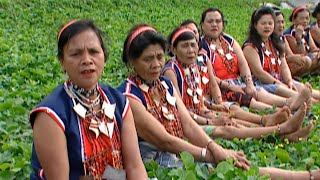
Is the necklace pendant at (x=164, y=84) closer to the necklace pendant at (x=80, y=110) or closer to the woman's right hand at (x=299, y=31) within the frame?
the necklace pendant at (x=80, y=110)

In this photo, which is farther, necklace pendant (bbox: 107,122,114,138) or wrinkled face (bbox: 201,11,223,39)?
wrinkled face (bbox: 201,11,223,39)

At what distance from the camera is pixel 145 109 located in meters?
3.62

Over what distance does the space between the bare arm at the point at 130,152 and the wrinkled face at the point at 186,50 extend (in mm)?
1892

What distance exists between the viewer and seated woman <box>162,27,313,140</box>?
4.71 m

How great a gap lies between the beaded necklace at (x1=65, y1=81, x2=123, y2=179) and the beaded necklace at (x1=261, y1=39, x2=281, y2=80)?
150 inches

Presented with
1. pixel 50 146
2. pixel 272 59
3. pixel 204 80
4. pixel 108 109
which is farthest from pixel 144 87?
pixel 272 59

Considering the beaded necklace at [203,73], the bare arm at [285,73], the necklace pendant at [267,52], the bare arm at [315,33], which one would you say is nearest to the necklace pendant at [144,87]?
the beaded necklace at [203,73]

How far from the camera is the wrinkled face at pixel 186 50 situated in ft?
15.7

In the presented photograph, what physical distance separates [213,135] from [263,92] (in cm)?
153

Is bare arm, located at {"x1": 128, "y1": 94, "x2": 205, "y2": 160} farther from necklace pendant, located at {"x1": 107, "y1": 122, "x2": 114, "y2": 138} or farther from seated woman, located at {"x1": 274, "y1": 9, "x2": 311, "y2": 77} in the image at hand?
seated woman, located at {"x1": 274, "y1": 9, "x2": 311, "y2": 77}

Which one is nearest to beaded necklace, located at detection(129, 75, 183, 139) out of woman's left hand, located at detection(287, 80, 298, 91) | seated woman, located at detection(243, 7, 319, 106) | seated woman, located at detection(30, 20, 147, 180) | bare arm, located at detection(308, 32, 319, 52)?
seated woman, located at detection(30, 20, 147, 180)

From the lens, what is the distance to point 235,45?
615 centimetres

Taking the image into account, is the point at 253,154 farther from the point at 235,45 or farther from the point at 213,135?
the point at 235,45

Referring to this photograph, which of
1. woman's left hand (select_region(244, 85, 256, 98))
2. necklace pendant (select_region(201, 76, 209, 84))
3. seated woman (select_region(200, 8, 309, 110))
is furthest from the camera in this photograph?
woman's left hand (select_region(244, 85, 256, 98))
